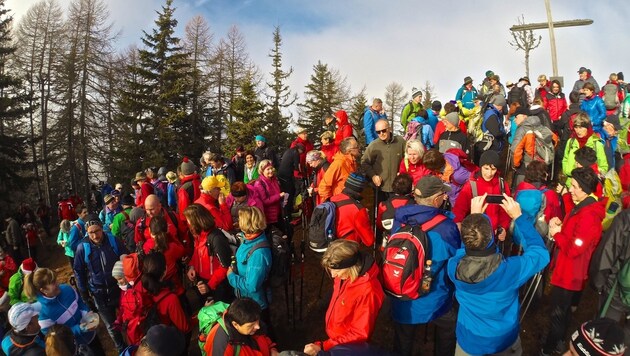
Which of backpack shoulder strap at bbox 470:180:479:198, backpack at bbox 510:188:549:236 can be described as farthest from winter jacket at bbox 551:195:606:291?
backpack shoulder strap at bbox 470:180:479:198

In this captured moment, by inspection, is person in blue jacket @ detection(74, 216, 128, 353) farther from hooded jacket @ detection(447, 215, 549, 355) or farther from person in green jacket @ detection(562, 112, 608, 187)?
person in green jacket @ detection(562, 112, 608, 187)

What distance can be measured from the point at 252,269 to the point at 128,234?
364cm

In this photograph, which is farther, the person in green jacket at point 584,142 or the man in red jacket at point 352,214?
the person in green jacket at point 584,142

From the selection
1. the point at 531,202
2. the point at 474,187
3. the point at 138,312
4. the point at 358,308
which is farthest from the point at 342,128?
the point at 358,308

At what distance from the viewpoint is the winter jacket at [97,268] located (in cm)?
480

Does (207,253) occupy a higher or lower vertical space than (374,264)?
lower

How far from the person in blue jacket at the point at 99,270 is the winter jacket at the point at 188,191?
1795mm

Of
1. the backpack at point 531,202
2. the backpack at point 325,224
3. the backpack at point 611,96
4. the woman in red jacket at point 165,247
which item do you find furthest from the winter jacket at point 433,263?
the backpack at point 611,96

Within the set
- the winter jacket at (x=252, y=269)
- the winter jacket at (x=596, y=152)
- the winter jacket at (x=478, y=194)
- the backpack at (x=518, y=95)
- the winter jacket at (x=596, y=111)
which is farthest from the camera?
the backpack at (x=518, y=95)

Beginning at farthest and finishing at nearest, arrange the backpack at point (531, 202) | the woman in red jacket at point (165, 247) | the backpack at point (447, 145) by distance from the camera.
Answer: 1. the backpack at point (447, 145)
2. the woman in red jacket at point (165, 247)
3. the backpack at point (531, 202)

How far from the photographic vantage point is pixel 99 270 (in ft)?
15.8

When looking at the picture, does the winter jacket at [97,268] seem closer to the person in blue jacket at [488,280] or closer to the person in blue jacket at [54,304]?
the person in blue jacket at [54,304]

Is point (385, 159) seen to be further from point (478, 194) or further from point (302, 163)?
point (302, 163)

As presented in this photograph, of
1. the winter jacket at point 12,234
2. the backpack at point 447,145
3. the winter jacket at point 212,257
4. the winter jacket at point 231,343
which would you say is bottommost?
the winter jacket at point 12,234
